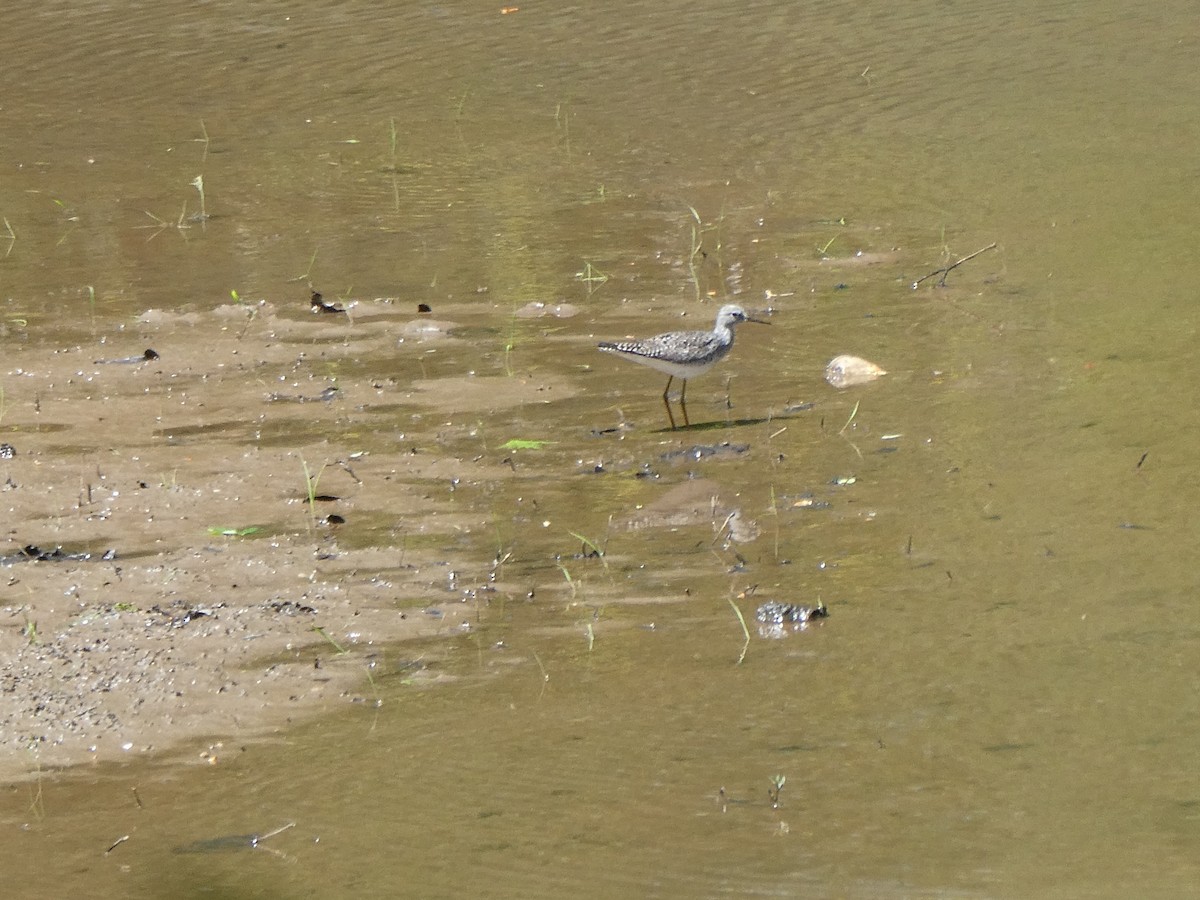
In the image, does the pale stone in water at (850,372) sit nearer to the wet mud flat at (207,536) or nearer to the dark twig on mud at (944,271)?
the dark twig on mud at (944,271)

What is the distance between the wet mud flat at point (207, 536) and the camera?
5355mm

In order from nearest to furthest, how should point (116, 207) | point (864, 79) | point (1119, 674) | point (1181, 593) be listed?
point (1119, 674) → point (1181, 593) → point (116, 207) → point (864, 79)

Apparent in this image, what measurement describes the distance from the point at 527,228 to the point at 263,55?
17.5ft

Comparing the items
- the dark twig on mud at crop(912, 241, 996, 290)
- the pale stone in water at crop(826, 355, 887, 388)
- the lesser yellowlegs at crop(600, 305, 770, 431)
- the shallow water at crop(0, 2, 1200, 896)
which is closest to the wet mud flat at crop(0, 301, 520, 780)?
the shallow water at crop(0, 2, 1200, 896)

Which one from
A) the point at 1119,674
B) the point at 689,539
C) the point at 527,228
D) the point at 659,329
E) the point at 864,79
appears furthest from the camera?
the point at 864,79

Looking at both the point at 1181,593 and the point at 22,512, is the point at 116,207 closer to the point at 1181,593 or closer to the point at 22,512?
the point at 22,512

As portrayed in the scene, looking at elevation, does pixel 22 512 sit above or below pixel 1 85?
below

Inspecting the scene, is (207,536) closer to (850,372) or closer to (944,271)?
(850,372)

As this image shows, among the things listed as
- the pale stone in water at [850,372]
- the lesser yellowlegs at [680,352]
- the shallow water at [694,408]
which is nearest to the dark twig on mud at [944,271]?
the shallow water at [694,408]

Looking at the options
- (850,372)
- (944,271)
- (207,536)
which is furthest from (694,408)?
(207,536)

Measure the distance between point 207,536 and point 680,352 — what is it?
237 centimetres

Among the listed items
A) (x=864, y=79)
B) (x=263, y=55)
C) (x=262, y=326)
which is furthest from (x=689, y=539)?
(x=263, y=55)

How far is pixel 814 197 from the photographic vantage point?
442 inches

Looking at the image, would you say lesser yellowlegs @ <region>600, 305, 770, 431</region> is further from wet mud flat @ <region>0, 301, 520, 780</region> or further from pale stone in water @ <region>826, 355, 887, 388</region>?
wet mud flat @ <region>0, 301, 520, 780</region>
